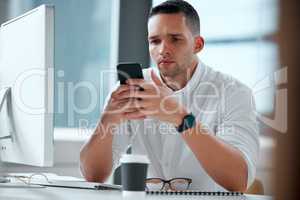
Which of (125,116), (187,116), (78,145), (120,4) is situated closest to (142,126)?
(125,116)

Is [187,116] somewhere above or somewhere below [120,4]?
below

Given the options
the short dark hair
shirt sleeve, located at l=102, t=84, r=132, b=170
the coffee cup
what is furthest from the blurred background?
the coffee cup

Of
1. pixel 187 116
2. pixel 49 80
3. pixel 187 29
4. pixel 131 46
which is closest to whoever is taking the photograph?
pixel 49 80

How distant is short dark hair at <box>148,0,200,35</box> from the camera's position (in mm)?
1743

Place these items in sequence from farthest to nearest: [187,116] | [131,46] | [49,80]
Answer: [131,46] < [187,116] < [49,80]

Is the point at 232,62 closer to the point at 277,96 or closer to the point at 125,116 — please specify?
the point at 277,96

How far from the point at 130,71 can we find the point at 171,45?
554 mm

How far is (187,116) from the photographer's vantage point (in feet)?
4.33

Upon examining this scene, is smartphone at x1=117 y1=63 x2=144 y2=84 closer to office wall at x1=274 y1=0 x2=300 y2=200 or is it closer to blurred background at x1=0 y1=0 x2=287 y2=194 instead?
blurred background at x1=0 y1=0 x2=287 y2=194

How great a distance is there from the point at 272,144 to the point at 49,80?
1085 millimetres

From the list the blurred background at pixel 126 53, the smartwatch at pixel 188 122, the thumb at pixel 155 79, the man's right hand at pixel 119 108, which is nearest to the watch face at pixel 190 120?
the smartwatch at pixel 188 122

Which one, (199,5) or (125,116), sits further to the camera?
(199,5)

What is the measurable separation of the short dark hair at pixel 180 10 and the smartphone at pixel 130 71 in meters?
0.54

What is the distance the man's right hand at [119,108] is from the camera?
4.35 ft
